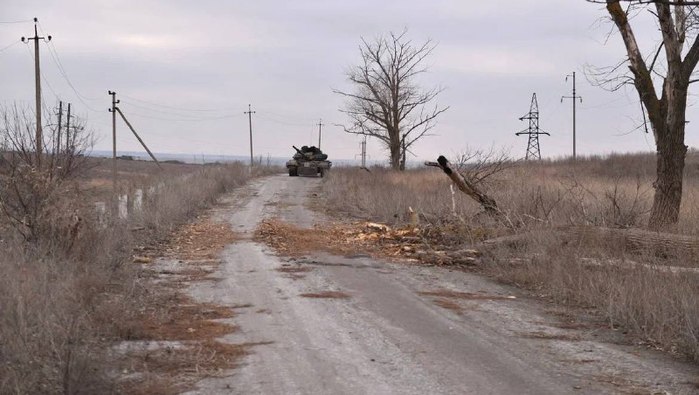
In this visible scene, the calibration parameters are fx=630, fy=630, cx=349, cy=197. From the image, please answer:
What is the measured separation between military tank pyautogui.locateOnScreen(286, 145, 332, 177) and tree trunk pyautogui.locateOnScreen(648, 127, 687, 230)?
37.4 m

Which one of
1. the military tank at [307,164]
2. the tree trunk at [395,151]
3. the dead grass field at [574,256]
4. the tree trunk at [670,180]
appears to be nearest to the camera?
the dead grass field at [574,256]

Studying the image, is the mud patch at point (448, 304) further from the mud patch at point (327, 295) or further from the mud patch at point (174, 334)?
the mud patch at point (174, 334)

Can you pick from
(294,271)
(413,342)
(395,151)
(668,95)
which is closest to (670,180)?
(668,95)

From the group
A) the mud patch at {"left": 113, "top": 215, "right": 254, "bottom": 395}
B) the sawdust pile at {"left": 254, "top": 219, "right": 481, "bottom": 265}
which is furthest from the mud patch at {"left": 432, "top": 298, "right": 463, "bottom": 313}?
the sawdust pile at {"left": 254, "top": 219, "right": 481, "bottom": 265}

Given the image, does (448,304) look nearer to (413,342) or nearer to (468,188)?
(413,342)

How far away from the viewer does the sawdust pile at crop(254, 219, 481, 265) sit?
1199 centimetres

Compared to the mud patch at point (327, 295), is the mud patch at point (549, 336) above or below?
below

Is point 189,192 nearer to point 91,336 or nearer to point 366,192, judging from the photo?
point 366,192

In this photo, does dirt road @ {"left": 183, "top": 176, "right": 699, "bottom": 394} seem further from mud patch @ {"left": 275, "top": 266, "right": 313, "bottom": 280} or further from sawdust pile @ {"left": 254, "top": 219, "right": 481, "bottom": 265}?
sawdust pile @ {"left": 254, "top": 219, "right": 481, "bottom": 265}

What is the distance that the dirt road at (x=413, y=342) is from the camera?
5098 mm

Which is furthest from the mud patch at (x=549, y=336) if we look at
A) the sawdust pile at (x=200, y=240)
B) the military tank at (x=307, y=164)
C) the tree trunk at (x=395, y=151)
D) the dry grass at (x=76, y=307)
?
the military tank at (x=307, y=164)

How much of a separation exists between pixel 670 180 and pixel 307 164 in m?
38.6

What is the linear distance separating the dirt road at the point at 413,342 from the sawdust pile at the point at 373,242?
4.98 feet

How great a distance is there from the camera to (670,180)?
12.5 meters
